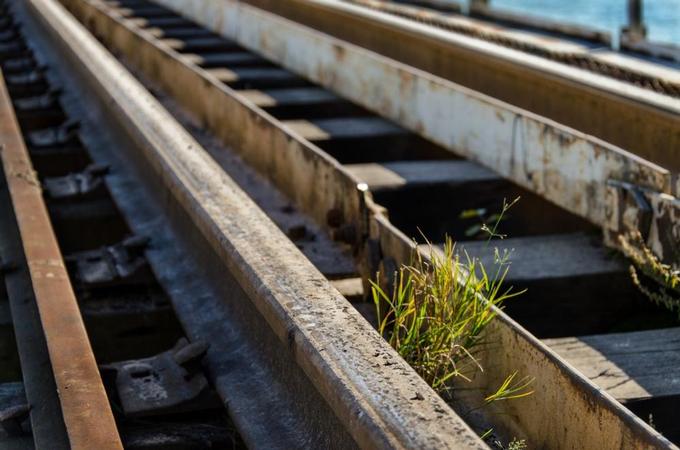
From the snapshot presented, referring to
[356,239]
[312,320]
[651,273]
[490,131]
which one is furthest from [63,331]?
[490,131]

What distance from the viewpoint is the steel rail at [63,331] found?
298 cm

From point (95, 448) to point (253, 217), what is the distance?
4.18 ft

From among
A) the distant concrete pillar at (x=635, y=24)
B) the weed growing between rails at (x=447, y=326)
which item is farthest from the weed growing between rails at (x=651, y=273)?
the distant concrete pillar at (x=635, y=24)

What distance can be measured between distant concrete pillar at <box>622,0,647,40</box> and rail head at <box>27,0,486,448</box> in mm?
4521

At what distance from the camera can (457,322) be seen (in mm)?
3363

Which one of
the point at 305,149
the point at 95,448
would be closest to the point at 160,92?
the point at 305,149

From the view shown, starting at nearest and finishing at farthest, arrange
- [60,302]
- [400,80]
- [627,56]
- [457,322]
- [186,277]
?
[457,322]
[60,302]
[186,277]
[400,80]
[627,56]

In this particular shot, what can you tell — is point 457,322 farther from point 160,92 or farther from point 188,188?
point 160,92

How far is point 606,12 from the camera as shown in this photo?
1144 inches

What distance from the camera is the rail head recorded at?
98.3 inches

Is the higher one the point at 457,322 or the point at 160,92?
the point at 457,322

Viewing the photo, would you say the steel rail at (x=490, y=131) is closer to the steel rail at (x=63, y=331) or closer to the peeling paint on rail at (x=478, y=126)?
the peeling paint on rail at (x=478, y=126)

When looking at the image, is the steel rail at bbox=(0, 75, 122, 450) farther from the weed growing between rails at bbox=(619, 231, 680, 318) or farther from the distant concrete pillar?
→ the distant concrete pillar

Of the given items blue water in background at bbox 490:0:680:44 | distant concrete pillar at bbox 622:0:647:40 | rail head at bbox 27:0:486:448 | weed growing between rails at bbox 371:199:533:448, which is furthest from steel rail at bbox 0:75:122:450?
blue water in background at bbox 490:0:680:44
